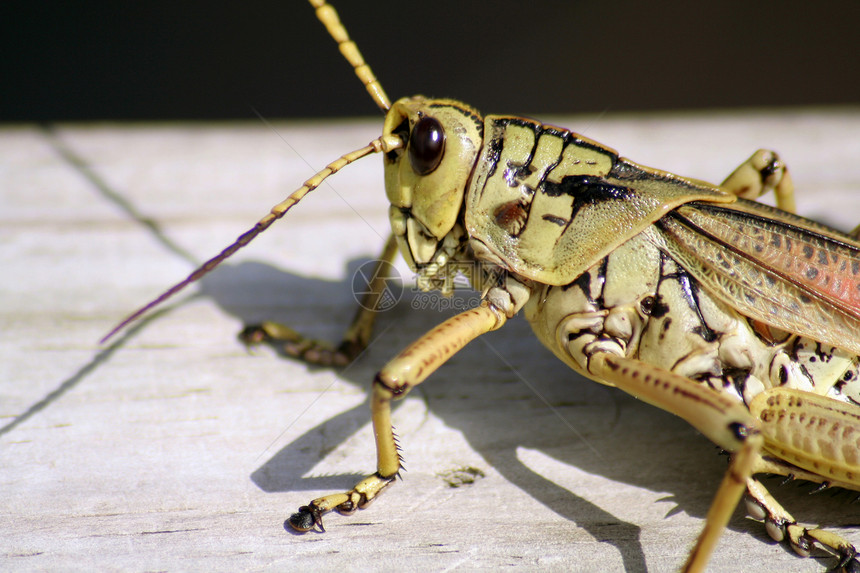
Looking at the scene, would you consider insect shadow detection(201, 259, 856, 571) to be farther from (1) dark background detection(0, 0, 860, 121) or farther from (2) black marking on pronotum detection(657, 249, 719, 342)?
(1) dark background detection(0, 0, 860, 121)

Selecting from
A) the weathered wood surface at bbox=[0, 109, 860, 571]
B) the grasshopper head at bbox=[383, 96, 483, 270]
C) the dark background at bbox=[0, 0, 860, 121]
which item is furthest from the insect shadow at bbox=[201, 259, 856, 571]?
the dark background at bbox=[0, 0, 860, 121]

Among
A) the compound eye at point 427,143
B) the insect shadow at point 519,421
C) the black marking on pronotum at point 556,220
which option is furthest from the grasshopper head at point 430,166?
the insect shadow at point 519,421

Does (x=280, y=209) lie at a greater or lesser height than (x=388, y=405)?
greater

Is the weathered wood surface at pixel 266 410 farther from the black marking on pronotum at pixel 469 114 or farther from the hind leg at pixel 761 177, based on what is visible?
the black marking on pronotum at pixel 469 114

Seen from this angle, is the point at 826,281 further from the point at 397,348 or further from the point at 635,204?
the point at 397,348

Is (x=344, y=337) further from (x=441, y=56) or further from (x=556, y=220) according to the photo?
(x=441, y=56)

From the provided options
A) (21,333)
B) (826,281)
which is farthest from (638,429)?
(21,333)

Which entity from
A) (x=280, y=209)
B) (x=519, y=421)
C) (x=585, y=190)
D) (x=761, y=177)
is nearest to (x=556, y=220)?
(x=585, y=190)
